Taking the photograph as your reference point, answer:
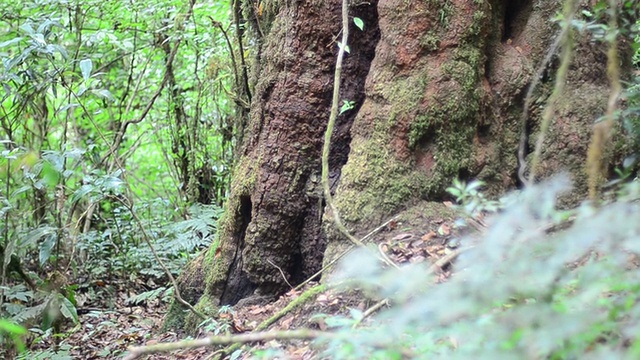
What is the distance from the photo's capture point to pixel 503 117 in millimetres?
4133

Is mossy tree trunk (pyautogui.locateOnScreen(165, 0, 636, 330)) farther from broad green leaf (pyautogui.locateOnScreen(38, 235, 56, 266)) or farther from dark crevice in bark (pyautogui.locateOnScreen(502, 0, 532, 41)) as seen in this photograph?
broad green leaf (pyautogui.locateOnScreen(38, 235, 56, 266))

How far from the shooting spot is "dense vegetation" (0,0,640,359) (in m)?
1.61

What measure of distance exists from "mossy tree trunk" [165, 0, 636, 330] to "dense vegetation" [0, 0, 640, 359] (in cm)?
37

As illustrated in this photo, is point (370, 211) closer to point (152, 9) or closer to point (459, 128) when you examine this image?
point (459, 128)

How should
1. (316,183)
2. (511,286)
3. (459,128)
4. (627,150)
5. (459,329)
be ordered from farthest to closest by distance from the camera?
(316,183)
(459,128)
(627,150)
(459,329)
(511,286)

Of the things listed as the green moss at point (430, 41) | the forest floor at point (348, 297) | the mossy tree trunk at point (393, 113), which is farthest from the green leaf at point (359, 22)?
the forest floor at point (348, 297)

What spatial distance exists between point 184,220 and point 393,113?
16.1 ft

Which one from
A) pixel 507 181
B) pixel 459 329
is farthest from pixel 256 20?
pixel 459 329

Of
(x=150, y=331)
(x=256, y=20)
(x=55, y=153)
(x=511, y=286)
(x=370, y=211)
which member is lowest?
(x=150, y=331)

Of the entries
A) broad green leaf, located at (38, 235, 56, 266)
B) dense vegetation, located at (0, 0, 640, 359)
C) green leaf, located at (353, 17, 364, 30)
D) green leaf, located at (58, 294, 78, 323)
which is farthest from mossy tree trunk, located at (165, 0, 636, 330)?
broad green leaf, located at (38, 235, 56, 266)

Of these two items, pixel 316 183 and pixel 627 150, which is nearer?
pixel 627 150

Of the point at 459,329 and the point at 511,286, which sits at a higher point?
the point at 511,286

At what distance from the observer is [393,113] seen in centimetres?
398

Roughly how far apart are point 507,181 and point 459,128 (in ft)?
1.53
